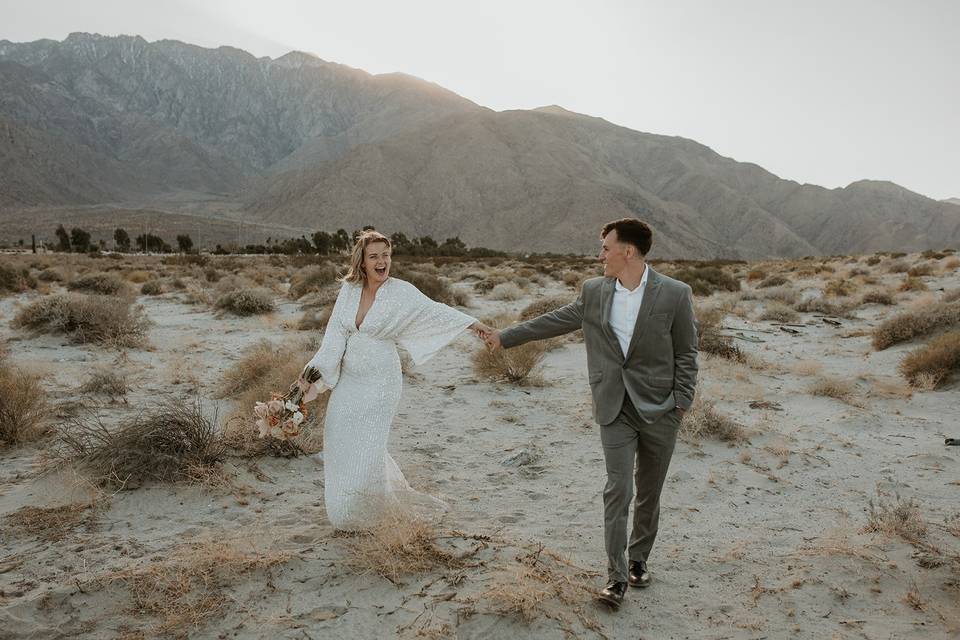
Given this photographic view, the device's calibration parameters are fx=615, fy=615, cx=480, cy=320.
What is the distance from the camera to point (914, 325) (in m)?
10.2

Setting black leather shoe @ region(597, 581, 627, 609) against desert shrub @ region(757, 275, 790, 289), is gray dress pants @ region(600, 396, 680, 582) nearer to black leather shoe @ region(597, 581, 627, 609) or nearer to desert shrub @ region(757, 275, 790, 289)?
Result: black leather shoe @ region(597, 581, 627, 609)

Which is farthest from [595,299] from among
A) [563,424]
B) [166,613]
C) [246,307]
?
[246,307]

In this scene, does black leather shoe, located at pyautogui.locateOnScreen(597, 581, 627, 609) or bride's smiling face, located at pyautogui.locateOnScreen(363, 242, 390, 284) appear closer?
black leather shoe, located at pyautogui.locateOnScreen(597, 581, 627, 609)

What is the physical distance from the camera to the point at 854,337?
38.9ft

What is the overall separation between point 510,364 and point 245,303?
816 centimetres

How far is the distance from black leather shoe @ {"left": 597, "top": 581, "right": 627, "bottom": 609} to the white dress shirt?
49.7 inches

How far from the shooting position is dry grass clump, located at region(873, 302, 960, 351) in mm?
10195

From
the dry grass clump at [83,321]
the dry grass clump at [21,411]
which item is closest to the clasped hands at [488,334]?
the dry grass clump at [21,411]

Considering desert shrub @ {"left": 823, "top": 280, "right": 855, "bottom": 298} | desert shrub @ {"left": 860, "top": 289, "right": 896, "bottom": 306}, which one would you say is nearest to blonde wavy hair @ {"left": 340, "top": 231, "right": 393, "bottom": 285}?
desert shrub @ {"left": 860, "top": 289, "right": 896, "bottom": 306}

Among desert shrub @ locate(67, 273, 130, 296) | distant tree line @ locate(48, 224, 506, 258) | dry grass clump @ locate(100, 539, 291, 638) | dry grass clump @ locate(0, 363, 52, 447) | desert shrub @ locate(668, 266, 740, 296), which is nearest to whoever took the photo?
dry grass clump @ locate(100, 539, 291, 638)

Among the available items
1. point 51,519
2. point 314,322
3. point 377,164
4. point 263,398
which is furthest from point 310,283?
point 377,164

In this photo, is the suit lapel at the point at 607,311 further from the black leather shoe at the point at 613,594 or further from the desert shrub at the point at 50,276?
the desert shrub at the point at 50,276

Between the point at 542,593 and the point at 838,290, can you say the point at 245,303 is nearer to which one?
the point at 542,593

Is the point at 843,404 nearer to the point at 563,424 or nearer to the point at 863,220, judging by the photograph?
the point at 563,424
